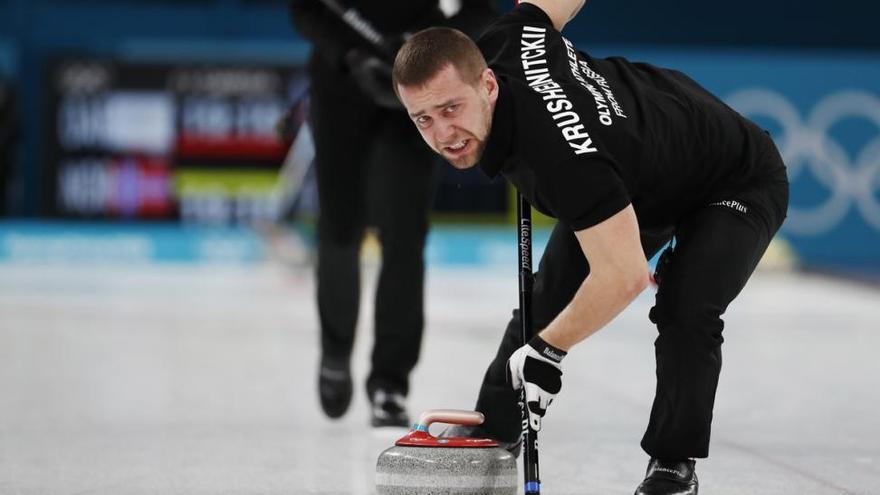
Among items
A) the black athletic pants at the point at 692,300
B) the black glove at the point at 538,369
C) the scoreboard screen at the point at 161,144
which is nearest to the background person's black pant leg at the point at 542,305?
the black athletic pants at the point at 692,300

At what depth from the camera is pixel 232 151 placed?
11.2 m

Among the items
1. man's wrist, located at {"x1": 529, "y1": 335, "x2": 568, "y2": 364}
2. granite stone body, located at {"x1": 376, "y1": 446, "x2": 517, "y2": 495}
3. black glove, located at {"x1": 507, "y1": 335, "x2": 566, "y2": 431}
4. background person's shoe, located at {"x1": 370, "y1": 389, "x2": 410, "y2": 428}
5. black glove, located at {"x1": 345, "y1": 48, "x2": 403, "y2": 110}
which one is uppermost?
black glove, located at {"x1": 345, "y1": 48, "x2": 403, "y2": 110}

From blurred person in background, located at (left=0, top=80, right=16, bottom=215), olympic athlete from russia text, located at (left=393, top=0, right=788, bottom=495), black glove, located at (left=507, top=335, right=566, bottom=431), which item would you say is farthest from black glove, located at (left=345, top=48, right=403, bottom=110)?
blurred person in background, located at (left=0, top=80, right=16, bottom=215)

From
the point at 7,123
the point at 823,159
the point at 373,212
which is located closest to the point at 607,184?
the point at 373,212

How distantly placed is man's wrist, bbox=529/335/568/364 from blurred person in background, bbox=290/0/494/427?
142cm

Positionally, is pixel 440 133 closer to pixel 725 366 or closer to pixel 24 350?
pixel 725 366

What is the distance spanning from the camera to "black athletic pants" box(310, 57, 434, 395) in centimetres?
412

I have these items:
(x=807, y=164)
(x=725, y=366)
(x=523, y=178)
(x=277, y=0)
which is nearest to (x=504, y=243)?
(x=807, y=164)

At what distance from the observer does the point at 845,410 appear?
14.6 feet

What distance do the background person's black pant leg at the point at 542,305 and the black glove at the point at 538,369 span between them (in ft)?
1.02

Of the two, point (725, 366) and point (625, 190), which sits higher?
point (625, 190)

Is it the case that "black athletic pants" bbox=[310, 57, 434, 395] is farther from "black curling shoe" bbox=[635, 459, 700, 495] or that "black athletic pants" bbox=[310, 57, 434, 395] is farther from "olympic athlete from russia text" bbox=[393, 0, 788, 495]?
"black curling shoe" bbox=[635, 459, 700, 495]

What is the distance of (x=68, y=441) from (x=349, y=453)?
78 centimetres

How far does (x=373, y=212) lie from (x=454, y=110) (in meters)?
1.60
